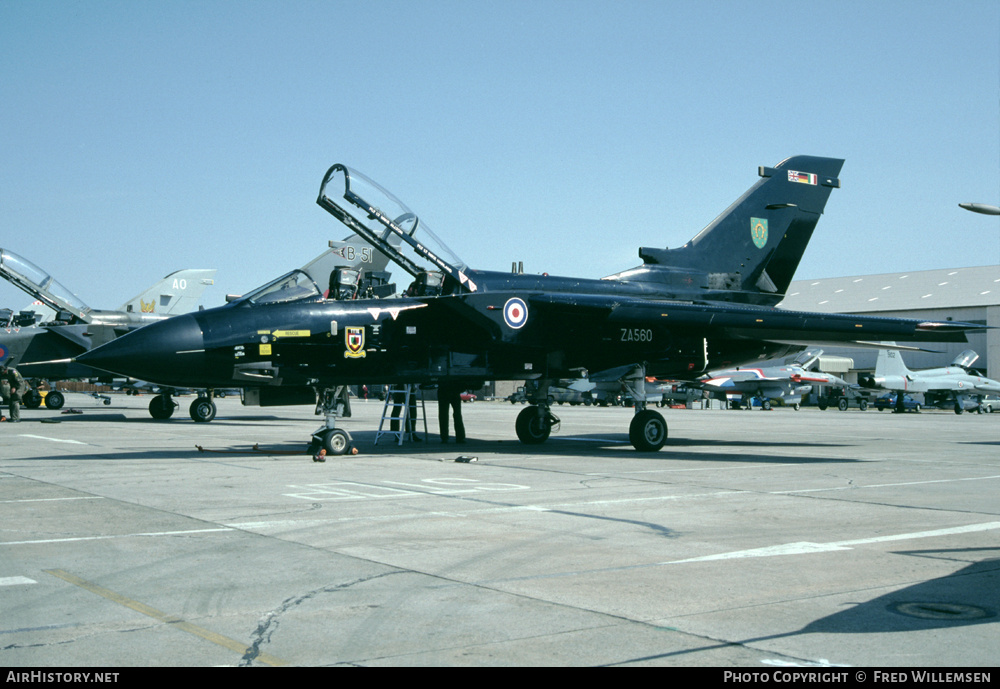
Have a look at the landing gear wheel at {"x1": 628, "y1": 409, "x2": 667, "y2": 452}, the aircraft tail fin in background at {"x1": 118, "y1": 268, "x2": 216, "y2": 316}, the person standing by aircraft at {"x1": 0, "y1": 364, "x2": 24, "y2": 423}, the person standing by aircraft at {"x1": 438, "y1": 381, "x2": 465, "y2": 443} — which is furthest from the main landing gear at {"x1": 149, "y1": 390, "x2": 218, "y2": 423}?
the landing gear wheel at {"x1": 628, "y1": 409, "x2": 667, "y2": 452}

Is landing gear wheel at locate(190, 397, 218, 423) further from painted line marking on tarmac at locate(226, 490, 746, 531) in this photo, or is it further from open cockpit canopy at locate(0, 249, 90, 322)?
painted line marking on tarmac at locate(226, 490, 746, 531)

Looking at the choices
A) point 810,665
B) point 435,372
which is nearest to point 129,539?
point 810,665

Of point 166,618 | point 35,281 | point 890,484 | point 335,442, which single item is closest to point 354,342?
point 335,442

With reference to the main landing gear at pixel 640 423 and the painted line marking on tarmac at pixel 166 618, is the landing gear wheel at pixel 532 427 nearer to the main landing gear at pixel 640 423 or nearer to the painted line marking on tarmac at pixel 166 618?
the main landing gear at pixel 640 423

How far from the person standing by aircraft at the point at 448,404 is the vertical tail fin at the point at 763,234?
5.51m

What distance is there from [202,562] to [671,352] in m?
12.3

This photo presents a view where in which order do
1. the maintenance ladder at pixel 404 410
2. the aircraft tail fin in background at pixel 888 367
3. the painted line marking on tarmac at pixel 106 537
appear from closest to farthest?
the painted line marking on tarmac at pixel 106 537, the maintenance ladder at pixel 404 410, the aircraft tail fin in background at pixel 888 367

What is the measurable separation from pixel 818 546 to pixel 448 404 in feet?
38.9

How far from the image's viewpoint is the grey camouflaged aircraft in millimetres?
13055

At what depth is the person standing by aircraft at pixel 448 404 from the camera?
1689 centimetres

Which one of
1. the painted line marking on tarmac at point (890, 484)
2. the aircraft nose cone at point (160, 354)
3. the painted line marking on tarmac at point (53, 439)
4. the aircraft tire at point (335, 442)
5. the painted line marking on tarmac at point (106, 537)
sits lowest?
the painted line marking on tarmac at point (106, 537)

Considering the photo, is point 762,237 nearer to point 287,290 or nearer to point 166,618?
point 287,290

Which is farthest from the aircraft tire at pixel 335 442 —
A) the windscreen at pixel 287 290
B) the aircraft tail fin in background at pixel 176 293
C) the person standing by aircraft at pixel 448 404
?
the aircraft tail fin in background at pixel 176 293

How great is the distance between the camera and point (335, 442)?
1435 cm
